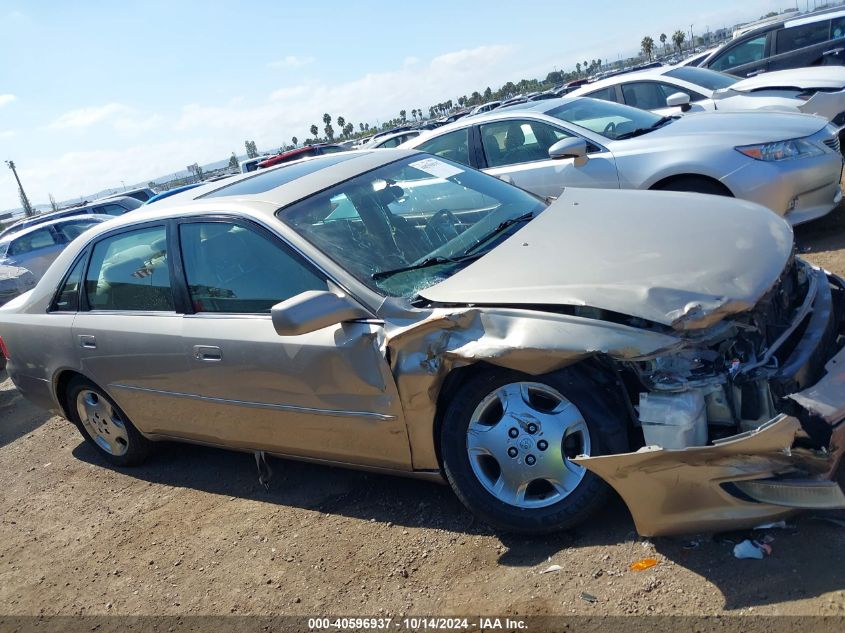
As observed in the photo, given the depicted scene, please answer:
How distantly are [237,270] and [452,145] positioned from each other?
4.19m

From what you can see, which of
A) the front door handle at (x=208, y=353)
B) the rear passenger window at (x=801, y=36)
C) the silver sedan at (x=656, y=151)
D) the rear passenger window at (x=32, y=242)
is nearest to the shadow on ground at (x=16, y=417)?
the front door handle at (x=208, y=353)

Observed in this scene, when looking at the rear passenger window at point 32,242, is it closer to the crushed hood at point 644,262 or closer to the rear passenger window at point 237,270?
the rear passenger window at point 237,270

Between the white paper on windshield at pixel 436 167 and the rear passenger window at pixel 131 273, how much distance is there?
1.53 metres

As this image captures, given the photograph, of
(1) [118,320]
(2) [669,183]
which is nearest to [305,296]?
(1) [118,320]

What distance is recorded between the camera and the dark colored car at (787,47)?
35.2ft

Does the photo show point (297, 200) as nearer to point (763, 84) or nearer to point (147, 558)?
point (147, 558)

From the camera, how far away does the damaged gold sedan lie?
2514 mm

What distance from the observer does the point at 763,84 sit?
924cm

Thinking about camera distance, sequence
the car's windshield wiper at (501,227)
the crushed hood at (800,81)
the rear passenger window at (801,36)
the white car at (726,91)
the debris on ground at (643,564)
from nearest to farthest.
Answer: the debris on ground at (643,564) < the car's windshield wiper at (501,227) < the white car at (726,91) < the crushed hood at (800,81) < the rear passenger window at (801,36)

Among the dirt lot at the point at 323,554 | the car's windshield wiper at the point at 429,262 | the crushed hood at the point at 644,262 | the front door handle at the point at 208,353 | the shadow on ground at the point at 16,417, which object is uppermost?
the car's windshield wiper at the point at 429,262

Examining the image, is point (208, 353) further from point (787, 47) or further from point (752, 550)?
point (787, 47)

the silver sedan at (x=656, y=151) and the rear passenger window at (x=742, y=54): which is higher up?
the rear passenger window at (x=742, y=54)

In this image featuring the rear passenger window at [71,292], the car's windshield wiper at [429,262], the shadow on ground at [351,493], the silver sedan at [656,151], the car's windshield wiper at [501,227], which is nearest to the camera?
the shadow on ground at [351,493]

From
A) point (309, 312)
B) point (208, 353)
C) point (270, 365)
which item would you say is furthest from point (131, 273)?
point (309, 312)
